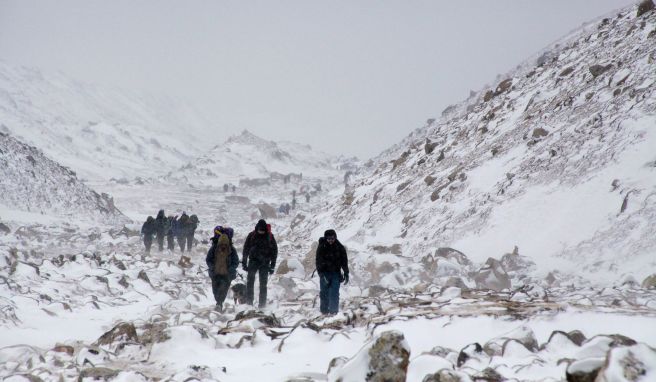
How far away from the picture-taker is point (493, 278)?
11.8 meters

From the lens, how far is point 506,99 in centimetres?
2561

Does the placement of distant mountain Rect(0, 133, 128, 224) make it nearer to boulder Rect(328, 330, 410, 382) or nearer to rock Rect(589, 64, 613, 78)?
rock Rect(589, 64, 613, 78)

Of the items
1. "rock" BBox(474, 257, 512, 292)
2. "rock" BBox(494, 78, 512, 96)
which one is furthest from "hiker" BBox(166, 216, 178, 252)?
"rock" BBox(494, 78, 512, 96)

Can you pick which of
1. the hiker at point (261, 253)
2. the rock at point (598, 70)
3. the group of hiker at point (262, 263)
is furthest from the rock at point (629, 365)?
the rock at point (598, 70)

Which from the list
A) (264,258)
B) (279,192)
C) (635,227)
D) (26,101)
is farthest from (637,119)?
(26,101)

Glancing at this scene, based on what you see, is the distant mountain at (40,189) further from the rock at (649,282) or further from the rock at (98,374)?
the rock at (649,282)

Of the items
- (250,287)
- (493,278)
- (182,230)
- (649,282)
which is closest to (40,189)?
(182,230)

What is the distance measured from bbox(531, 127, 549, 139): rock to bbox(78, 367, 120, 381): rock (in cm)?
1669

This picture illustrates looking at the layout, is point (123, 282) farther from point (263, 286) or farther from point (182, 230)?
point (182, 230)

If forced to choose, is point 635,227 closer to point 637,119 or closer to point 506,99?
point 637,119

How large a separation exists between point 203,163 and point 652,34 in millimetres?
91249

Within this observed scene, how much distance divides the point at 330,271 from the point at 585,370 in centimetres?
649

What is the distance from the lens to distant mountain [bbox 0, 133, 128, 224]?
35.4 m

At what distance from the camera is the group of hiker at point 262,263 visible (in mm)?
9086
